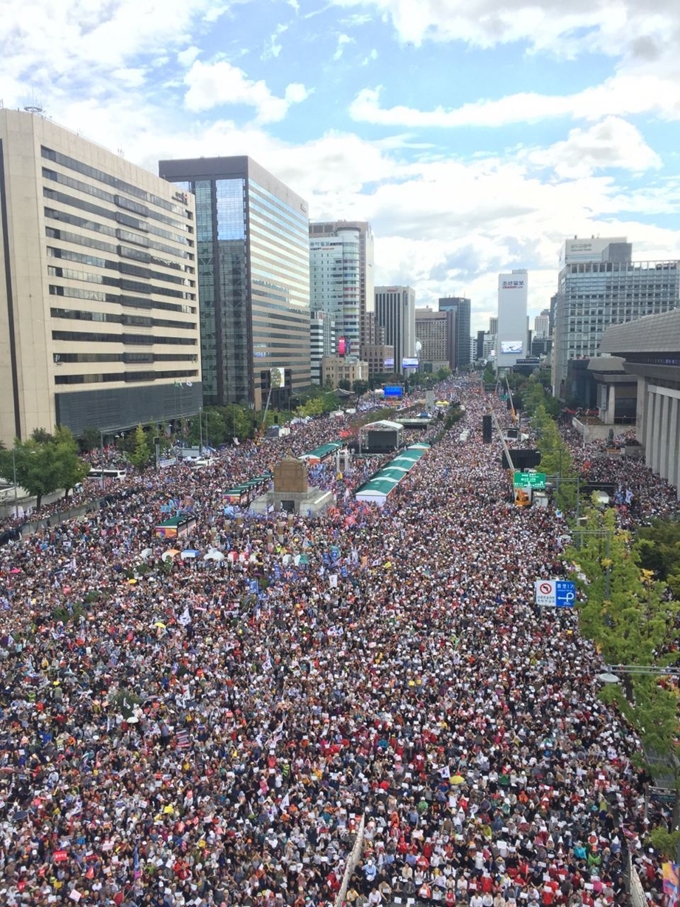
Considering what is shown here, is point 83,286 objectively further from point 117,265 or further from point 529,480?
point 529,480

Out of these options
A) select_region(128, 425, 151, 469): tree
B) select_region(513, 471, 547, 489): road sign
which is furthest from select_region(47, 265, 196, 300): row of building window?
select_region(513, 471, 547, 489): road sign

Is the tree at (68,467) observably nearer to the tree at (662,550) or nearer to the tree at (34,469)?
the tree at (34,469)

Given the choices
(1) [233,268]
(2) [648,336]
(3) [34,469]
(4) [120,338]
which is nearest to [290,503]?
(3) [34,469]

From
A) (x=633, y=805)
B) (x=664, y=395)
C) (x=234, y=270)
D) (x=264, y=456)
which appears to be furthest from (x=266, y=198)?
(x=633, y=805)

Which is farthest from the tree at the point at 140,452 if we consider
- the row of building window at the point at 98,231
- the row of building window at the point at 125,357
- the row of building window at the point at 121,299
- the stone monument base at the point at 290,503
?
the row of building window at the point at 98,231

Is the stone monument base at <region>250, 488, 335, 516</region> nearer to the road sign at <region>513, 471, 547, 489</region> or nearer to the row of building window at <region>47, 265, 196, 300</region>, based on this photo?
the road sign at <region>513, 471, 547, 489</region>

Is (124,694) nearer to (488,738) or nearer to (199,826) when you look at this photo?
(199,826)
